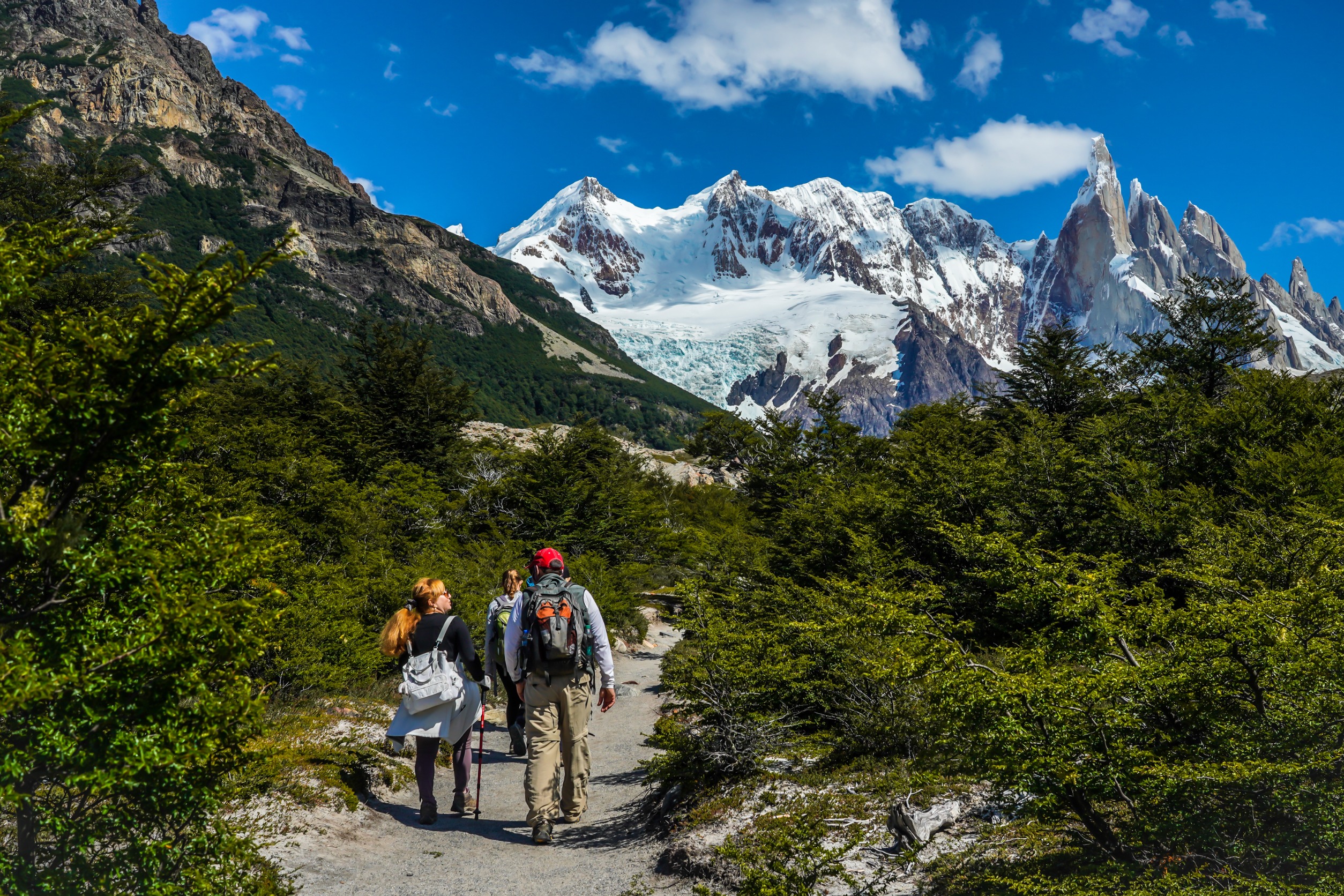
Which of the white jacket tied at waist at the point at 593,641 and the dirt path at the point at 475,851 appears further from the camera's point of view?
the white jacket tied at waist at the point at 593,641

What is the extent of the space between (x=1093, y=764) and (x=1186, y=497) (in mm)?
7806

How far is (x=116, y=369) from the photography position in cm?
258

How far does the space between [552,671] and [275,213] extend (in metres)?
145

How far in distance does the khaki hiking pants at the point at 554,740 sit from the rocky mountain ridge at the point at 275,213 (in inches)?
3990

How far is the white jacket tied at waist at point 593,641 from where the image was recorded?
17.7 feet

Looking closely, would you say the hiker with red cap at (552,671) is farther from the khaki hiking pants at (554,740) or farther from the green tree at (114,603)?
the green tree at (114,603)

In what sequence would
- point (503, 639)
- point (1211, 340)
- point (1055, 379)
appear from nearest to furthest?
point (503, 639) → point (1211, 340) → point (1055, 379)

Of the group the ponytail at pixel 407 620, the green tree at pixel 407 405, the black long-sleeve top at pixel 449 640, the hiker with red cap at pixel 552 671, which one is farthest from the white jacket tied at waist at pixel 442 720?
the green tree at pixel 407 405

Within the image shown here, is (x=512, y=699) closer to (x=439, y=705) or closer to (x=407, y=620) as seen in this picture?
(x=439, y=705)

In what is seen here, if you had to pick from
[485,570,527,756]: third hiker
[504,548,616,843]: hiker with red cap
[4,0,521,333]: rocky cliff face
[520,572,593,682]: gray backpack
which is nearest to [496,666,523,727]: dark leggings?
[485,570,527,756]: third hiker

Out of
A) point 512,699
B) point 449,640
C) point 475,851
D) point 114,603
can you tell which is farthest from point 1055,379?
point 114,603

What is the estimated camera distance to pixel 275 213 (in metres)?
125

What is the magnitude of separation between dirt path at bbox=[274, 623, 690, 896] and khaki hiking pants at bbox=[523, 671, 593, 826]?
0.95 ft

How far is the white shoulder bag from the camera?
563 centimetres
